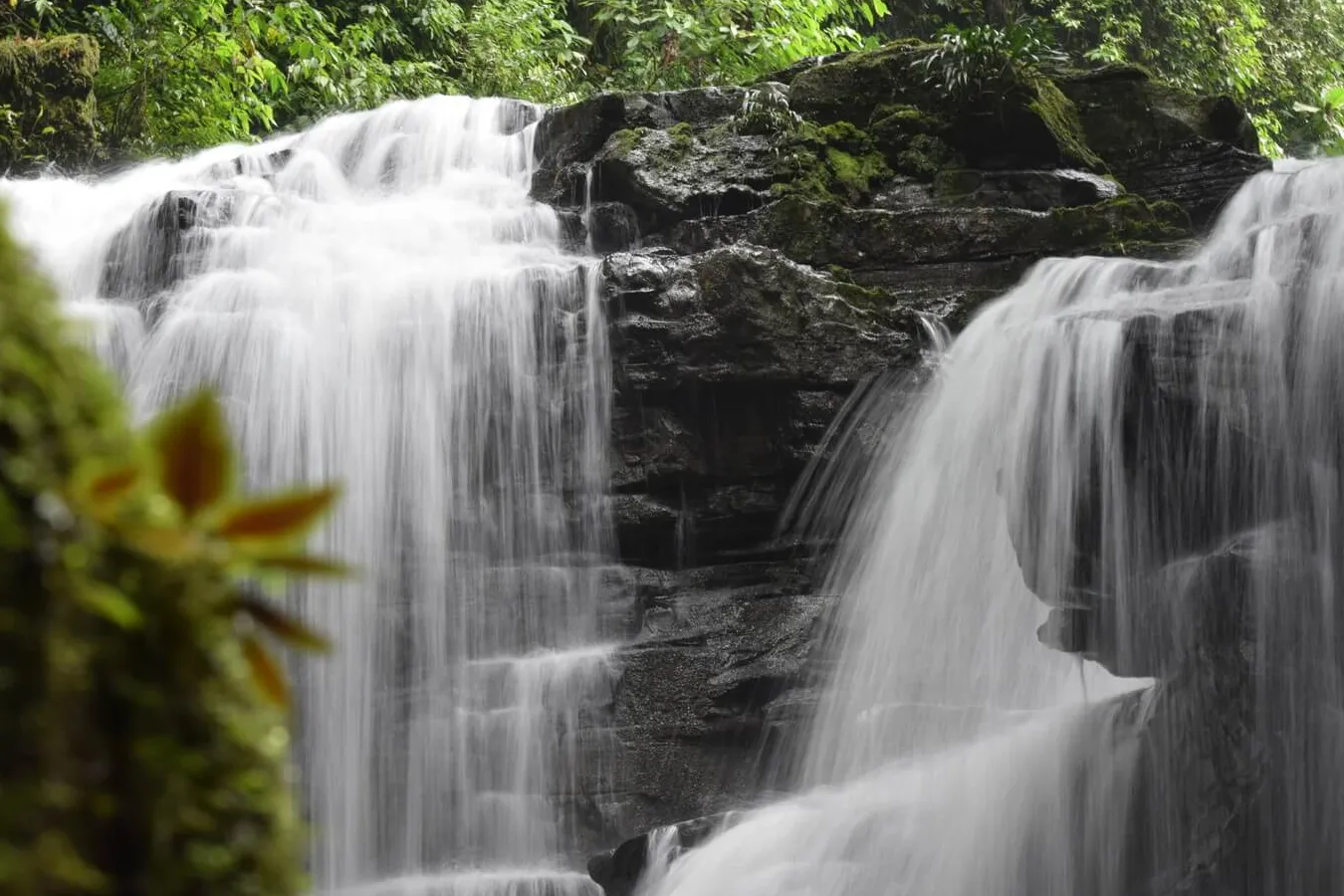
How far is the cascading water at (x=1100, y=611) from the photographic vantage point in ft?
18.3

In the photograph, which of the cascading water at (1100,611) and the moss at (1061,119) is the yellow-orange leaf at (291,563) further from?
the moss at (1061,119)

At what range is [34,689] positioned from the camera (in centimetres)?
93

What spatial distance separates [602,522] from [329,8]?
37.9 feet

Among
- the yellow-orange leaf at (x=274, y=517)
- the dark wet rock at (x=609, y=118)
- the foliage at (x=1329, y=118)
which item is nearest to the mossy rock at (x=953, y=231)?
the dark wet rock at (x=609, y=118)

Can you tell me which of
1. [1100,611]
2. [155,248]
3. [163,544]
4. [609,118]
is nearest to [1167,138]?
[609,118]

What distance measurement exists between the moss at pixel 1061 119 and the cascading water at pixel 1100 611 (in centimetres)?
233

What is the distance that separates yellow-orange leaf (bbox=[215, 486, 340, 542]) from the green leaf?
0.09 meters

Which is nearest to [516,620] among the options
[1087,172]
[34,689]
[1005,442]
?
[1005,442]

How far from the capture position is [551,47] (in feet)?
56.5

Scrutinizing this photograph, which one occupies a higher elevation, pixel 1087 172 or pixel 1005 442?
pixel 1087 172

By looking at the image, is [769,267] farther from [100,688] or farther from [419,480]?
[100,688]

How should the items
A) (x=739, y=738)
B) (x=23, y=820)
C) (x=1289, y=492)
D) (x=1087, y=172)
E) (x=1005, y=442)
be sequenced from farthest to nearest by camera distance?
(x=1087, y=172), (x=739, y=738), (x=1005, y=442), (x=1289, y=492), (x=23, y=820)

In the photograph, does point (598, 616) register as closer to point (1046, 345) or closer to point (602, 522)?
point (602, 522)

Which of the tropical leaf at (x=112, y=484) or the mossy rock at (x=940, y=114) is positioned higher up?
the mossy rock at (x=940, y=114)
